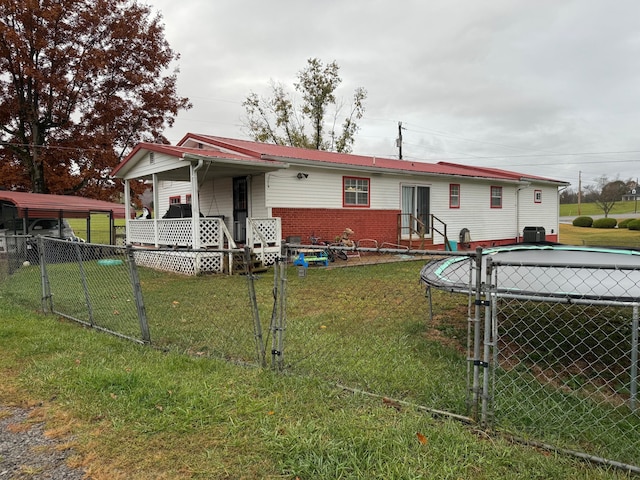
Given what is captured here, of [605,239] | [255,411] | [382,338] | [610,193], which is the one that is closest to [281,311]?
[255,411]

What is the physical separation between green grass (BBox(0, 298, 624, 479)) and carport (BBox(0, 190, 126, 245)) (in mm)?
11944

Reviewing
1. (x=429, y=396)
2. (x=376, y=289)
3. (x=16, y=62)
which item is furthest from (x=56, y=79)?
(x=429, y=396)

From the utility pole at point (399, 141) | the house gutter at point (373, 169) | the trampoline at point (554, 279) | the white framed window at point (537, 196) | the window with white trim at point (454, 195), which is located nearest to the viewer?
the trampoline at point (554, 279)

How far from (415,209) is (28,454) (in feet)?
48.9

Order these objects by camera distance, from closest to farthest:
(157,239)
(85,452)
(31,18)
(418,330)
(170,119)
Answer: (85,452), (418,330), (157,239), (31,18), (170,119)

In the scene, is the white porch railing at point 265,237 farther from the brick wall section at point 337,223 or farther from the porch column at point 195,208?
the porch column at point 195,208

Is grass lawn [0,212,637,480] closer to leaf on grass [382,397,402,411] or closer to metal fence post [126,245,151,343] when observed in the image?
leaf on grass [382,397,402,411]

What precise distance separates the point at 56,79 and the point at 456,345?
19.3m

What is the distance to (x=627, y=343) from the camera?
4.96m

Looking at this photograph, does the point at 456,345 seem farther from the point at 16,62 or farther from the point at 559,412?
the point at 16,62

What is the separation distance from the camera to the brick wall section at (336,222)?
12883mm

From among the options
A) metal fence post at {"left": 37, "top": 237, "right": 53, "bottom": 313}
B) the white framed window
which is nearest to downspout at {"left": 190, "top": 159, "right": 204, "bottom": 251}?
metal fence post at {"left": 37, "top": 237, "right": 53, "bottom": 313}

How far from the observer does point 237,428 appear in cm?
281

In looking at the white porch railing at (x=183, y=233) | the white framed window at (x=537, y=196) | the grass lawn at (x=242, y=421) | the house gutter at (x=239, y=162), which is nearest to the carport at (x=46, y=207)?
the white porch railing at (x=183, y=233)
